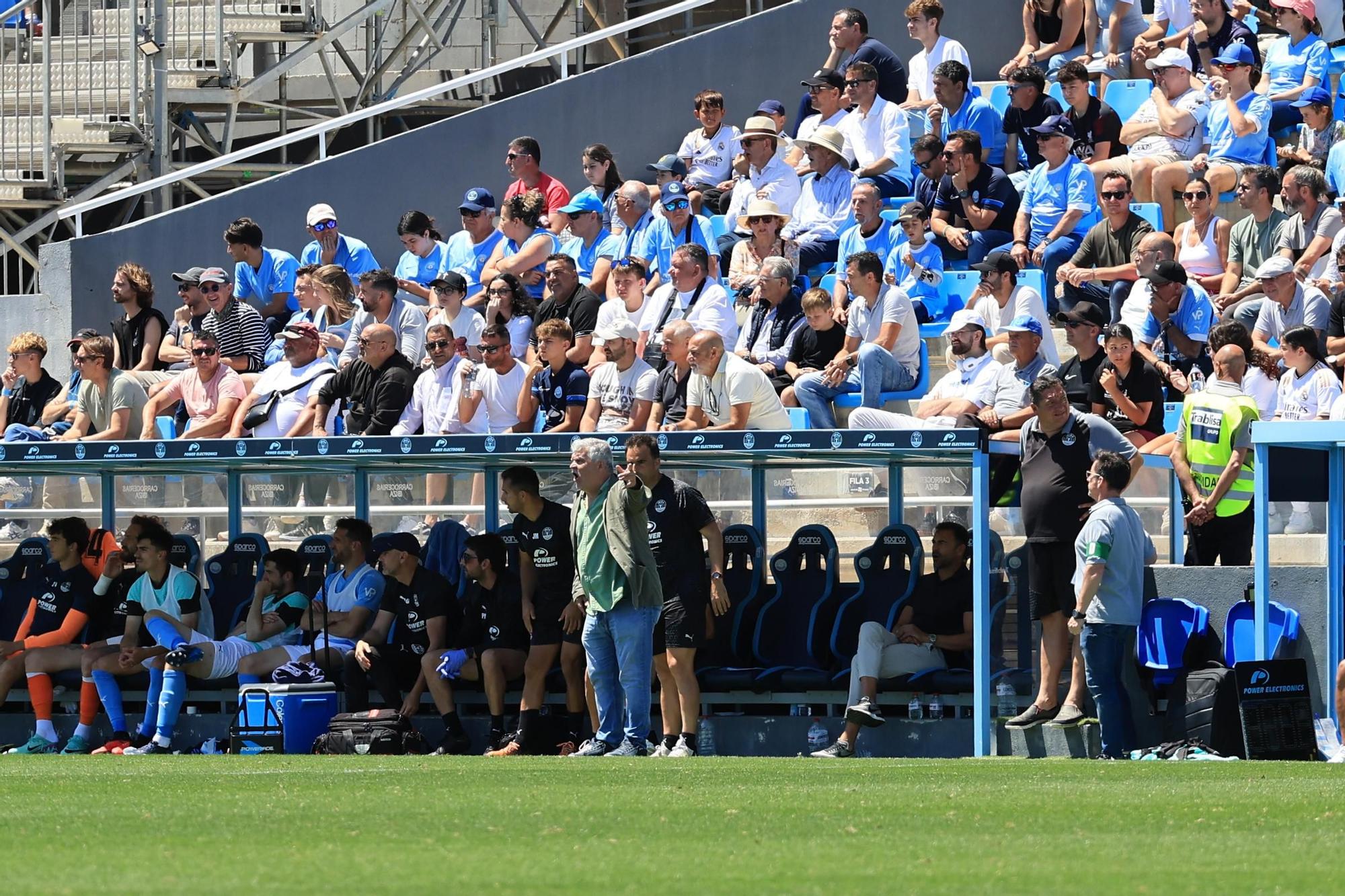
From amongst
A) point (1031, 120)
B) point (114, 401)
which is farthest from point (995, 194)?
point (114, 401)

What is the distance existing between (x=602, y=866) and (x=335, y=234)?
1240 centimetres

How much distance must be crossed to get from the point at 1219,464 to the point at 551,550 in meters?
4.26

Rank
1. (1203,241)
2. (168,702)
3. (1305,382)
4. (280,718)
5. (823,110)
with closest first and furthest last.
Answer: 1. (1305,382)
2. (280,718)
3. (168,702)
4. (1203,241)
5. (823,110)

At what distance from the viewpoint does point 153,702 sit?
15.1 meters

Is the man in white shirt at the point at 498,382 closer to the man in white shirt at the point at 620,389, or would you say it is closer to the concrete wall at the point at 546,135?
the man in white shirt at the point at 620,389

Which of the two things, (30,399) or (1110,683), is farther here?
(30,399)

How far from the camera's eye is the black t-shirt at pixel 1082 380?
13.3 m

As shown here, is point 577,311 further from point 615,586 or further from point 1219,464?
point 1219,464

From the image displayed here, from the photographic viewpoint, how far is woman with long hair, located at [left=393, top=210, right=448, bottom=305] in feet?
59.9

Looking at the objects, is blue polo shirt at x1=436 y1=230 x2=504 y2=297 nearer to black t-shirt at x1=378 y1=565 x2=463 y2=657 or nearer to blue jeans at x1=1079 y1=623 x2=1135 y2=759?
black t-shirt at x1=378 y1=565 x2=463 y2=657

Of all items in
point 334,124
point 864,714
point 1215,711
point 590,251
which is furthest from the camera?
point 334,124

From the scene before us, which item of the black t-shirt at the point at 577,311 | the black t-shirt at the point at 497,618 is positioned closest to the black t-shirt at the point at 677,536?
the black t-shirt at the point at 497,618

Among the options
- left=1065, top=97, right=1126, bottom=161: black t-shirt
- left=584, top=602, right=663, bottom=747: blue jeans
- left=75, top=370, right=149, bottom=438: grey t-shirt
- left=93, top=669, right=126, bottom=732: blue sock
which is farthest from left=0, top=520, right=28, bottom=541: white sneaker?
left=1065, top=97, right=1126, bottom=161: black t-shirt

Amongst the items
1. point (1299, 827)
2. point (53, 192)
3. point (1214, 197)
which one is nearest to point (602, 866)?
point (1299, 827)
